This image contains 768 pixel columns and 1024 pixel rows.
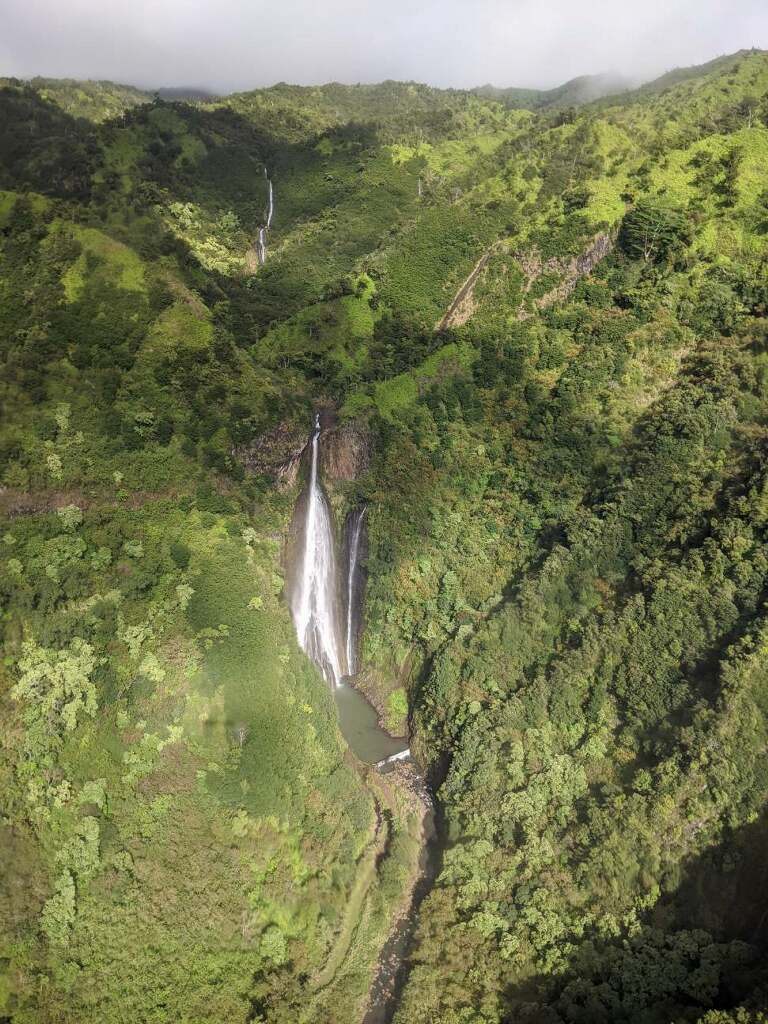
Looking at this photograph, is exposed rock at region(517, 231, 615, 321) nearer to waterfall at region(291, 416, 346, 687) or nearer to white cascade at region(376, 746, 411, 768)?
waterfall at region(291, 416, 346, 687)

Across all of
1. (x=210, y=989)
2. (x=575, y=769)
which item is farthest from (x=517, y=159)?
(x=210, y=989)

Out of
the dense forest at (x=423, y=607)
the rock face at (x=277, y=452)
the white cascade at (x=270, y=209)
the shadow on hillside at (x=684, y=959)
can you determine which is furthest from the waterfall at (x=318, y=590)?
the white cascade at (x=270, y=209)

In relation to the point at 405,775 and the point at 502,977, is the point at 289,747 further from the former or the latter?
the point at 502,977

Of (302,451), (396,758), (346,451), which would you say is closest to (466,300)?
(346,451)

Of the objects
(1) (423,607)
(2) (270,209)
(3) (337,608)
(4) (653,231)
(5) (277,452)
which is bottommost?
(1) (423,607)

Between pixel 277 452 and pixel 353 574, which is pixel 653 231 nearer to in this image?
pixel 277 452

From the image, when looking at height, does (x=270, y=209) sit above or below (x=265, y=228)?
above
